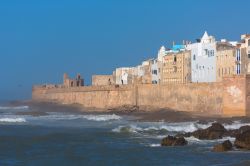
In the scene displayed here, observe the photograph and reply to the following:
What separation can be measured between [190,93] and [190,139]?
71.8 feet

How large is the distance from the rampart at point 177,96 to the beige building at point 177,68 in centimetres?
546

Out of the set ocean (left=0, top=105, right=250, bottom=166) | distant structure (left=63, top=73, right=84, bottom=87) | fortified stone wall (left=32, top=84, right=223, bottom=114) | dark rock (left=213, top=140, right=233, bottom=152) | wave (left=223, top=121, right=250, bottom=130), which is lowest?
ocean (left=0, top=105, right=250, bottom=166)

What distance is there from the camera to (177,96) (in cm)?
5444

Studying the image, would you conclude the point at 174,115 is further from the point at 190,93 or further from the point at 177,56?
the point at 177,56

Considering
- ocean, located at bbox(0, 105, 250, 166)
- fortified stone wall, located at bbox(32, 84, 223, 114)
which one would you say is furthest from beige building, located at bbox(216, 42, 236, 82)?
ocean, located at bbox(0, 105, 250, 166)

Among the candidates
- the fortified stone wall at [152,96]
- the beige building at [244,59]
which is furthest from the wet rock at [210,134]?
the beige building at [244,59]

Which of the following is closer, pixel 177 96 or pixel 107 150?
pixel 107 150

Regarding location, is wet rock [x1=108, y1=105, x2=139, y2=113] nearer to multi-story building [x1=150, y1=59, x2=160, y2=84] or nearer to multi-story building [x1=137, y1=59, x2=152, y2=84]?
multi-story building [x1=150, y1=59, x2=160, y2=84]

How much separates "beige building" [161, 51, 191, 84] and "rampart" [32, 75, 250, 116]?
5.46 meters

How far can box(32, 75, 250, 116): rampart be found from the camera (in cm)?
4403

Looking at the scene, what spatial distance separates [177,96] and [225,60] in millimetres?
5215

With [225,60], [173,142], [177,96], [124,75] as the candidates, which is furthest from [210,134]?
[124,75]

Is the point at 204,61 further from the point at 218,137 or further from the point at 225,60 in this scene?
the point at 218,137

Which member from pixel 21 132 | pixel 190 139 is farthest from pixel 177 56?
pixel 190 139
